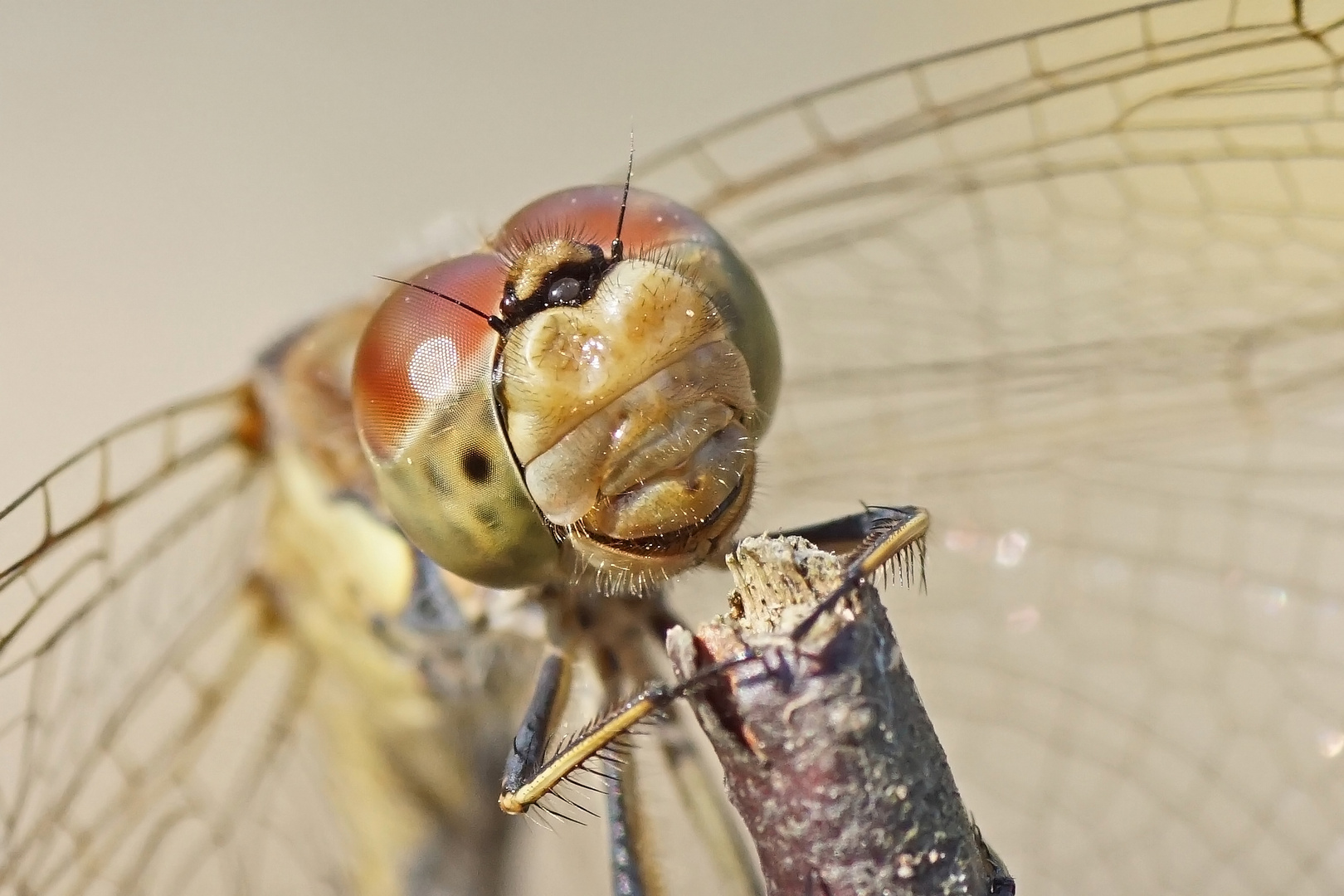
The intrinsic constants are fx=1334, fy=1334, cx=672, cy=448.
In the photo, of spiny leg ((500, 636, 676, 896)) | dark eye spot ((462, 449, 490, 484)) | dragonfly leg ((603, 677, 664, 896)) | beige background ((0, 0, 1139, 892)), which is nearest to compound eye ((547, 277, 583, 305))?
dark eye spot ((462, 449, 490, 484))

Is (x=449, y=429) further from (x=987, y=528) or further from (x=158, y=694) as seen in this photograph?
(x=987, y=528)

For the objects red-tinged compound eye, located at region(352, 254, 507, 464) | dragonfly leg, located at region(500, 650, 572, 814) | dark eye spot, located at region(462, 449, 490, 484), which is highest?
red-tinged compound eye, located at region(352, 254, 507, 464)

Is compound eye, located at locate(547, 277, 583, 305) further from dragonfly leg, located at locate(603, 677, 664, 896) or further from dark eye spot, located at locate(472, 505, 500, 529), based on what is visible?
dragonfly leg, located at locate(603, 677, 664, 896)

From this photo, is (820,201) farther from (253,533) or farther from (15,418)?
(15,418)

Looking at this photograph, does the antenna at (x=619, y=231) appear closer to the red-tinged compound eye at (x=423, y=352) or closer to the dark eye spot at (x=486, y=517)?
the red-tinged compound eye at (x=423, y=352)

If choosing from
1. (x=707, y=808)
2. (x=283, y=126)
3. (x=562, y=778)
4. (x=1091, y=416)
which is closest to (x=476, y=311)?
(x=562, y=778)

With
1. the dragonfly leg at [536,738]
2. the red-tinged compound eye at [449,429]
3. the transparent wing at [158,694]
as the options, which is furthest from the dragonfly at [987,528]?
the red-tinged compound eye at [449,429]
